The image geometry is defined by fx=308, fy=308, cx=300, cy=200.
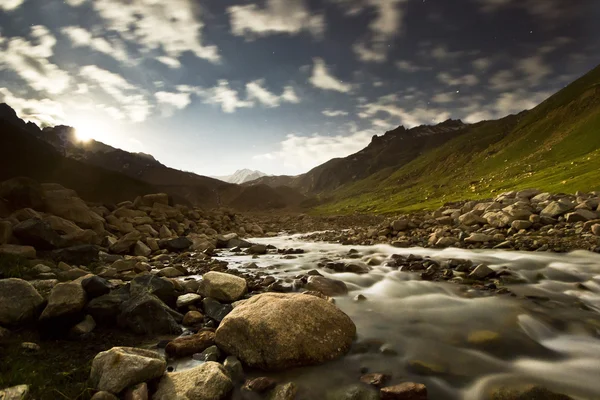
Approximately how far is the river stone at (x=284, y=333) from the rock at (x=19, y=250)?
475 inches

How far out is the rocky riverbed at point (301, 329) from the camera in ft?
19.5

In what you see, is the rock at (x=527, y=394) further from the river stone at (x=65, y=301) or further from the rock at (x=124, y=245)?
the rock at (x=124, y=245)

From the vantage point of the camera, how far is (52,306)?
26.2 ft

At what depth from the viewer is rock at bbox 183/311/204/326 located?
30.0 feet

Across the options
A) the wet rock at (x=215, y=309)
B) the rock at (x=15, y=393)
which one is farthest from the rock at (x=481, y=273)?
the rock at (x=15, y=393)

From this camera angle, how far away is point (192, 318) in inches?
364

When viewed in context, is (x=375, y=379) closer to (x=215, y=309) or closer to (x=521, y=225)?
(x=215, y=309)

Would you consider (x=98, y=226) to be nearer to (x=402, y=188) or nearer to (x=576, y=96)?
(x=402, y=188)

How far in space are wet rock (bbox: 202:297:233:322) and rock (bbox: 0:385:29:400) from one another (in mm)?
4541

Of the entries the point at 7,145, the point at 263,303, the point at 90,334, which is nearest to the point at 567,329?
the point at 263,303

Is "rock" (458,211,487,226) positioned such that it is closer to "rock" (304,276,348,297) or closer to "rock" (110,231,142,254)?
"rock" (304,276,348,297)

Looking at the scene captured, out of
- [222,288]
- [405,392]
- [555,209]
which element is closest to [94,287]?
[222,288]

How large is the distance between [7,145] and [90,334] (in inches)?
1718

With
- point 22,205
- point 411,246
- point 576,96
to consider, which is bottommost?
point 411,246
